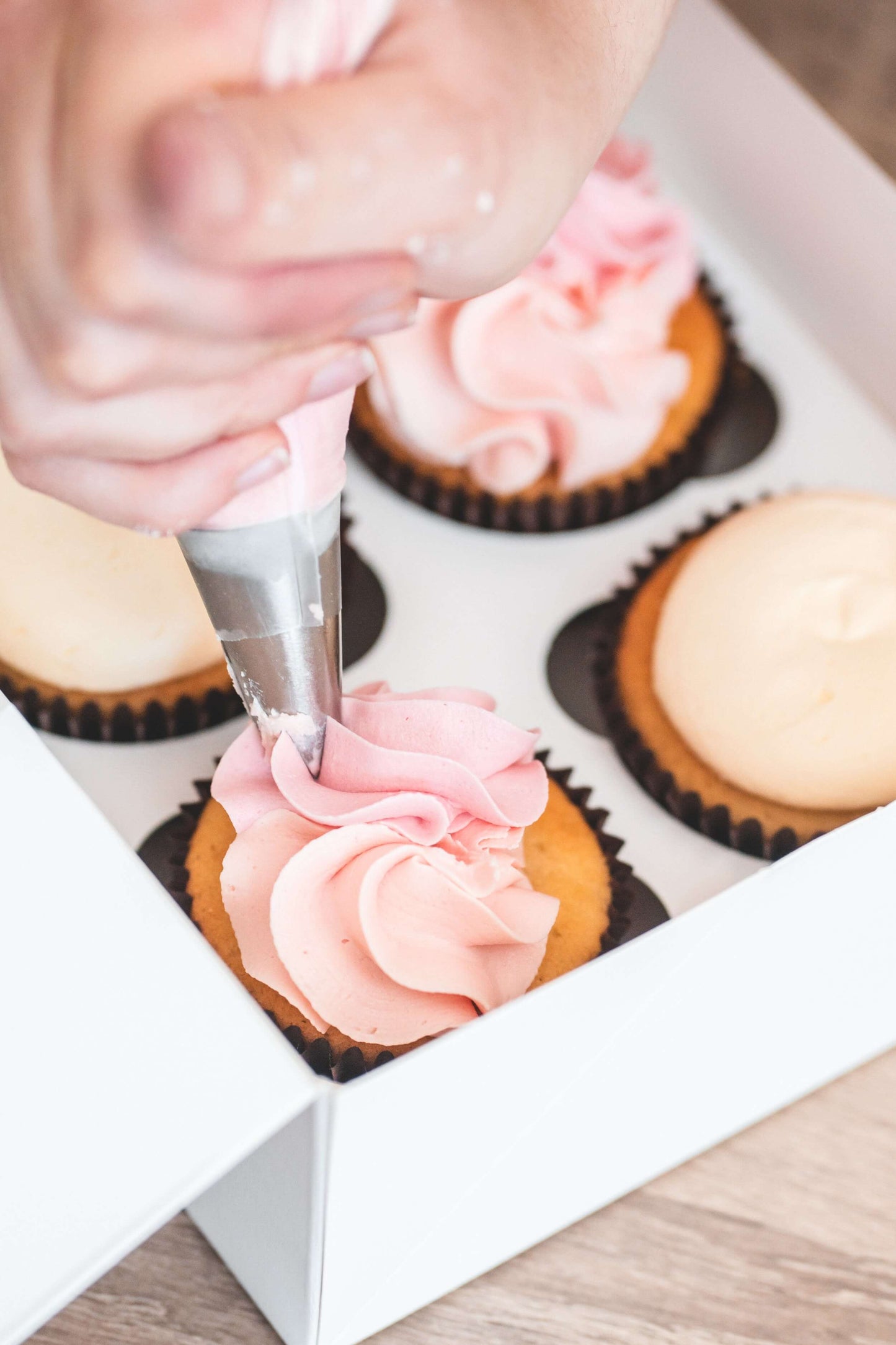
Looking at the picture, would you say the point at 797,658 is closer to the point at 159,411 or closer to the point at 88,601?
the point at 88,601

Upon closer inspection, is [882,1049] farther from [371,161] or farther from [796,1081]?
[371,161]

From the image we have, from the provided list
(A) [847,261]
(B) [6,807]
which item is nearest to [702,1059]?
(B) [6,807]

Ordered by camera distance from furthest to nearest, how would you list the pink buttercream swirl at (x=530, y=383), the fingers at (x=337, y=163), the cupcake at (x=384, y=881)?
the pink buttercream swirl at (x=530, y=383)
the cupcake at (x=384, y=881)
the fingers at (x=337, y=163)

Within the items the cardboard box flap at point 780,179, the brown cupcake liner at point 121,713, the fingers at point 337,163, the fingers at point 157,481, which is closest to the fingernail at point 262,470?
the fingers at point 157,481

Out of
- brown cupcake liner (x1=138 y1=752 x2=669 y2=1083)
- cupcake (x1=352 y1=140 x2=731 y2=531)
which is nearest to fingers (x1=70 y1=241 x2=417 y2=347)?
brown cupcake liner (x1=138 y1=752 x2=669 y2=1083)

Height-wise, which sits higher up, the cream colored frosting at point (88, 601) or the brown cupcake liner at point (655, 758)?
the cream colored frosting at point (88, 601)

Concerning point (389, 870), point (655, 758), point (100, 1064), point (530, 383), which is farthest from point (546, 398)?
point (100, 1064)

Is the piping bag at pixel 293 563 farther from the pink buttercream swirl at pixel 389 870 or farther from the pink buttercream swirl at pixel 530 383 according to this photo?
the pink buttercream swirl at pixel 530 383
